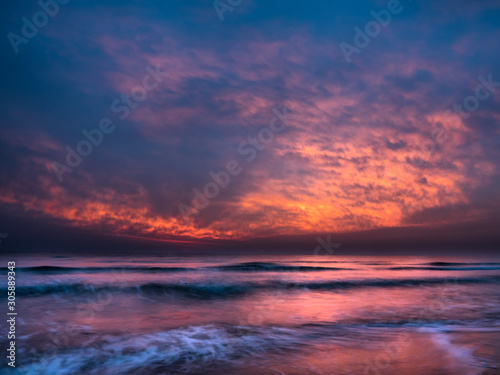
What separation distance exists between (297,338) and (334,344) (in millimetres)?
804

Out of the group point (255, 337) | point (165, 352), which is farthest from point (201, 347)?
point (255, 337)

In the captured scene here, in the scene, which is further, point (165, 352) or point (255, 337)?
point (255, 337)

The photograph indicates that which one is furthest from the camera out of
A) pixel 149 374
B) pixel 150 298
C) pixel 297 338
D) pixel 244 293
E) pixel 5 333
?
pixel 244 293

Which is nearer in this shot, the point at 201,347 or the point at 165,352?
the point at 165,352

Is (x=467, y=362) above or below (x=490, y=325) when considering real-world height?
above

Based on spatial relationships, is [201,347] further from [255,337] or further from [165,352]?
[255,337]

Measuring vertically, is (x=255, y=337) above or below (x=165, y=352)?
below

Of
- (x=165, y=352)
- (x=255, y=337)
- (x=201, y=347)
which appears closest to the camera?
(x=165, y=352)

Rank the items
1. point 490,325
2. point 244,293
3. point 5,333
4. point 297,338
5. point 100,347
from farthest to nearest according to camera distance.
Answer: point 244,293 < point 490,325 < point 5,333 < point 297,338 < point 100,347

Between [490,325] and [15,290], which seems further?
[15,290]

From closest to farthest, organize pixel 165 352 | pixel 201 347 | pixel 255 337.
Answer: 1. pixel 165 352
2. pixel 201 347
3. pixel 255 337

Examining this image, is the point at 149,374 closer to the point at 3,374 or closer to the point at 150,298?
the point at 3,374

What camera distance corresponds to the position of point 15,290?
46.0 feet

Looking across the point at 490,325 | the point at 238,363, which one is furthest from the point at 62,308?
the point at 490,325
